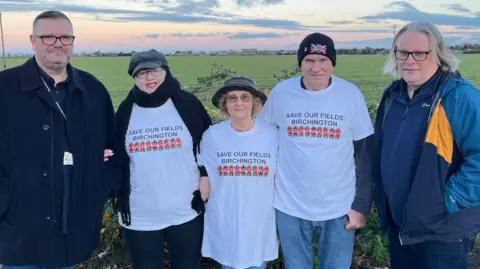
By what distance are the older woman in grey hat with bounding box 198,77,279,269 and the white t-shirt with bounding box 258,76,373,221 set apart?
0.13m

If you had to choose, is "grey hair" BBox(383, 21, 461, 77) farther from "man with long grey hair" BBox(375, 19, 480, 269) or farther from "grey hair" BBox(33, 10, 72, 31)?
"grey hair" BBox(33, 10, 72, 31)

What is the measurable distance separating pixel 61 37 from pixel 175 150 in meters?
1.11

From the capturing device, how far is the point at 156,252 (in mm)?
3707

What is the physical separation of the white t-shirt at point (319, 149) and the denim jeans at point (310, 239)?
3.0 inches

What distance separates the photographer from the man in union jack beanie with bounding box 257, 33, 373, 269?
3.44 meters

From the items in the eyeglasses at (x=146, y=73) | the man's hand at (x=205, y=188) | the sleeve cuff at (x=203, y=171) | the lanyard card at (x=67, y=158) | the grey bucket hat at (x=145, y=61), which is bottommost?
A: the man's hand at (x=205, y=188)

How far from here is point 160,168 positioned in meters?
3.54

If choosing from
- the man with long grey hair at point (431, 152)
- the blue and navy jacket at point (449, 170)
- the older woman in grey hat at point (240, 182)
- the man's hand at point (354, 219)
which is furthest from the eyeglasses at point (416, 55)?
the man's hand at point (354, 219)

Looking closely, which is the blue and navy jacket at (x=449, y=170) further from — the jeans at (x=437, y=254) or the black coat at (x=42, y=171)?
the black coat at (x=42, y=171)

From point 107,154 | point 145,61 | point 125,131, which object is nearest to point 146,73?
point 145,61

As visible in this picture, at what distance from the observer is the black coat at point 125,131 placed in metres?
3.60

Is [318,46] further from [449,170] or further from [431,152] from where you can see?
[449,170]

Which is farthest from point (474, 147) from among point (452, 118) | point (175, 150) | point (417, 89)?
point (175, 150)

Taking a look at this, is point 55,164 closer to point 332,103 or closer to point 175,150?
point 175,150
